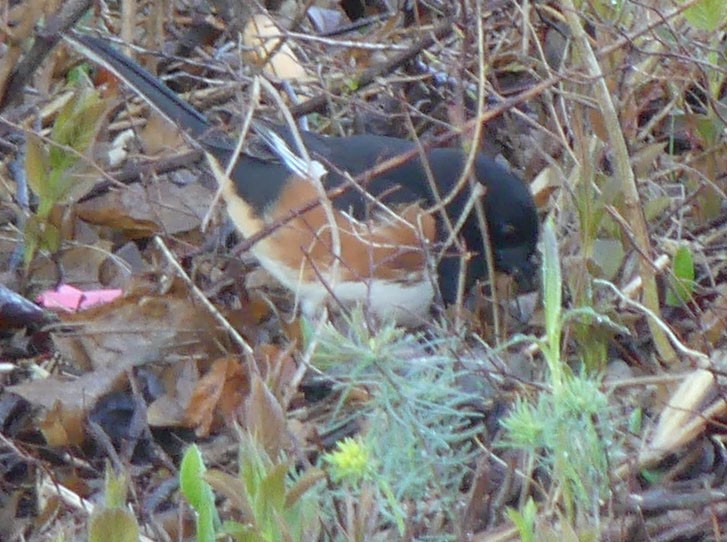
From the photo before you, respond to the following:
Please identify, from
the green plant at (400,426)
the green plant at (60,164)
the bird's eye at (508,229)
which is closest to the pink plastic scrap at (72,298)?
the green plant at (60,164)

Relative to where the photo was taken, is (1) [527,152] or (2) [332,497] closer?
(2) [332,497]

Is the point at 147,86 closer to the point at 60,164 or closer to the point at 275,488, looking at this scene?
the point at 60,164

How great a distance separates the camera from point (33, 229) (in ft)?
8.96

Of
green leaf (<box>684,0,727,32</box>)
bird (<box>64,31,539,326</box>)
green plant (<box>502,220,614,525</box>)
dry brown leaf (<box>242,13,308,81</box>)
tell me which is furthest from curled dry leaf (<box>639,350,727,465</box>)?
dry brown leaf (<box>242,13,308,81</box>)

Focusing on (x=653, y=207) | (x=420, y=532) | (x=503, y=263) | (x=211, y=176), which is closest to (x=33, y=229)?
(x=211, y=176)

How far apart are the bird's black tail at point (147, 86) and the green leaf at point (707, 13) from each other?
111cm

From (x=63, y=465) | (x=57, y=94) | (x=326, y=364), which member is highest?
(x=326, y=364)

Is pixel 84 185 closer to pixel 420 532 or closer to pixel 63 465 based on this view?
pixel 63 465

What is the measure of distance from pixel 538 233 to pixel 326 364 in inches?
46.8

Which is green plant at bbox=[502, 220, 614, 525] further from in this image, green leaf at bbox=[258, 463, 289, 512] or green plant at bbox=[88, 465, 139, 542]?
green plant at bbox=[88, 465, 139, 542]

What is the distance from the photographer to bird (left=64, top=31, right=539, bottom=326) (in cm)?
258

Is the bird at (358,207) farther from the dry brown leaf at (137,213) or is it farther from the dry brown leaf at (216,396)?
the dry brown leaf at (216,396)

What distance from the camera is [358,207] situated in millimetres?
2740

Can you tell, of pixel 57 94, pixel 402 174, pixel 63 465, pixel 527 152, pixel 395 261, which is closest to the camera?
pixel 63 465
